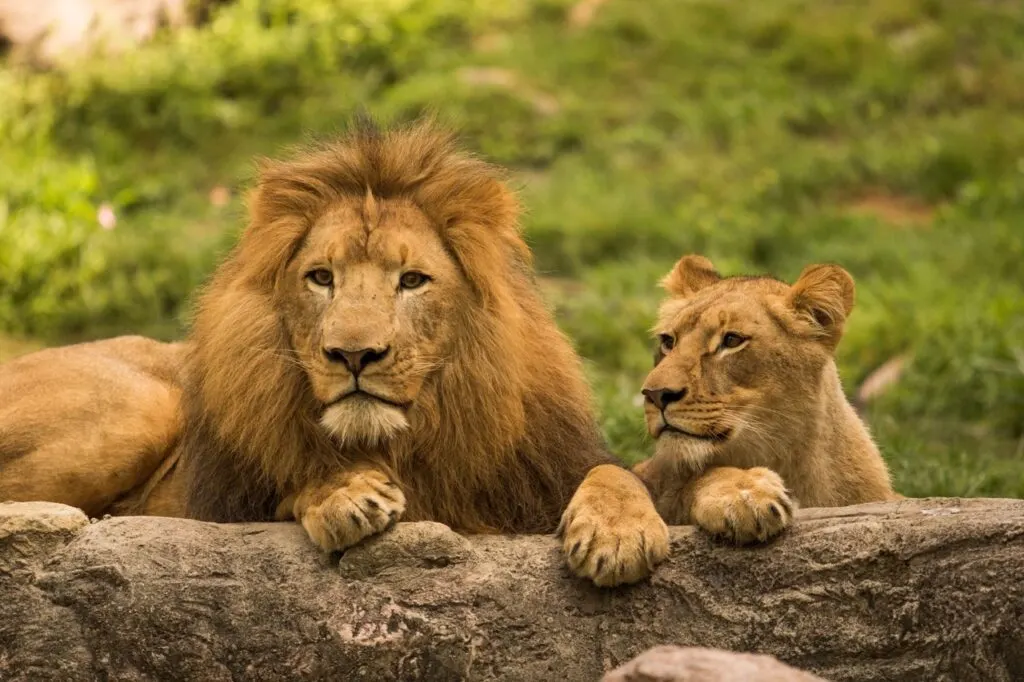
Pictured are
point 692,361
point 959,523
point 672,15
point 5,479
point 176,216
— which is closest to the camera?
point 959,523

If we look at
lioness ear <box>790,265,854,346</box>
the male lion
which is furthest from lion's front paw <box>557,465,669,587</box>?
lioness ear <box>790,265,854,346</box>

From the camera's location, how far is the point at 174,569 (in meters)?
3.77

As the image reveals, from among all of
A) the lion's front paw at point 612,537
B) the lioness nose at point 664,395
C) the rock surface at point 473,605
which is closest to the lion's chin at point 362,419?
the rock surface at point 473,605

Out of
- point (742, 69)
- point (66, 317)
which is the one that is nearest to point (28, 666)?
point (66, 317)

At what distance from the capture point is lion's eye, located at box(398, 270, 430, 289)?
13.4ft

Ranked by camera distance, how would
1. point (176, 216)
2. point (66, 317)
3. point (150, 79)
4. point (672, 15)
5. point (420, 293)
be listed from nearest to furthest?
point (420, 293) → point (66, 317) → point (176, 216) → point (150, 79) → point (672, 15)

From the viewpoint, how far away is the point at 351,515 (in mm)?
3816

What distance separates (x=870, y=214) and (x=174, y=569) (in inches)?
312

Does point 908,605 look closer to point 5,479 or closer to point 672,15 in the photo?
point 5,479

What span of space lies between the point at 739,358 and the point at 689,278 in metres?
0.62

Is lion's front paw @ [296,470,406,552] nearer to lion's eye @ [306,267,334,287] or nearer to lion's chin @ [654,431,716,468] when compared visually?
lion's eye @ [306,267,334,287]

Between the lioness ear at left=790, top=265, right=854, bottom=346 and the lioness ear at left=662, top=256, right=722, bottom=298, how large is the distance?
15.6 inches

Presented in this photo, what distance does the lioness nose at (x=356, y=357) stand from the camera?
3814mm

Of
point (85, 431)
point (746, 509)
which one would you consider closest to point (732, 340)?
point (746, 509)
